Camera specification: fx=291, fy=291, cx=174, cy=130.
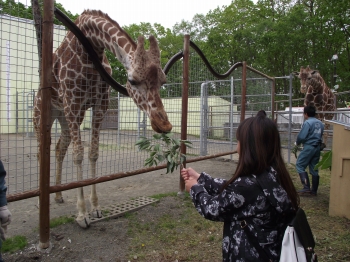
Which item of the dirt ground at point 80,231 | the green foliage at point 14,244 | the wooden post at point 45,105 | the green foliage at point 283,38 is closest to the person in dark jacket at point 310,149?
the dirt ground at point 80,231

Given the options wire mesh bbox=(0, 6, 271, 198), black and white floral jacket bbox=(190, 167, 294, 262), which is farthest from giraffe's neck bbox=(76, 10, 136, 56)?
black and white floral jacket bbox=(190, 167, 294, 262)

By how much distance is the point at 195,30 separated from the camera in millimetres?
34219

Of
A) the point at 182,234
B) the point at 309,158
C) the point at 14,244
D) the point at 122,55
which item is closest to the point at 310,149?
the point at 309,158

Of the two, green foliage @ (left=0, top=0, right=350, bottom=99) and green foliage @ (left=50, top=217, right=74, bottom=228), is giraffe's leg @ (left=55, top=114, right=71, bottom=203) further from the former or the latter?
green foliage @ (left=0, top=0, right=350, bottom=99)

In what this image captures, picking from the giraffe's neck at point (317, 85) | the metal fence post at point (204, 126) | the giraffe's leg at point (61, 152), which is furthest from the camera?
the giraffe's neck at point (317, 85)

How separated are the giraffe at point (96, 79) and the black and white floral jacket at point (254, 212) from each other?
149 cm

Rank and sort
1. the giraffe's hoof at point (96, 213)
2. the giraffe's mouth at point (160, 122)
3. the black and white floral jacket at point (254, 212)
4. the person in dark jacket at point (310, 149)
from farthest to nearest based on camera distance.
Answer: the person in dark jacket at point (310, 149) < the giraffe's hoof at point (96, 213) < the giraffe's mouth at point (160, 122) < the black and white floral jacket at point (254, 212)

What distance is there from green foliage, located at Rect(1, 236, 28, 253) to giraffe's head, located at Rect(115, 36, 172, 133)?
1.76 metres

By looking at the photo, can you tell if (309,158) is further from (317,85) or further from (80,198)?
(317,85)

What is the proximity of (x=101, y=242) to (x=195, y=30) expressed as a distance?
3390 cm

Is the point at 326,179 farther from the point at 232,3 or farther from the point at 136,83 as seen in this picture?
the point at 232,3

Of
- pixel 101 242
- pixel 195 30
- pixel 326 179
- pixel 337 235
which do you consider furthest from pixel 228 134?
pixel 195 30

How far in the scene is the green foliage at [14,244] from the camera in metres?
2.84

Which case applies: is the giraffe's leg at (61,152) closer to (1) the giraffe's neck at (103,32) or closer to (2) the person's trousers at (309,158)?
(1) the giraffe's neck at (103,32)
